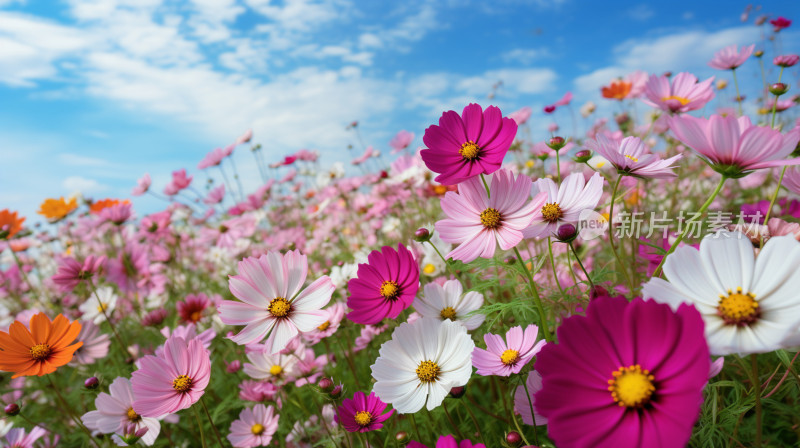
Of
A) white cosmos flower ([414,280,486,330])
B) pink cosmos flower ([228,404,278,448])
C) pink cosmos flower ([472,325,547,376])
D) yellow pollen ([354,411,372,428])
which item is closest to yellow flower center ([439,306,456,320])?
white cosmos flower ([414,280,486,330])

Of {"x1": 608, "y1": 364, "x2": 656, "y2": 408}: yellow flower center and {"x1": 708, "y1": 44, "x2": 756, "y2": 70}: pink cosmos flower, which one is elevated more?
{"x1": 708, "y1": 44, "x2": 756, "y2": 70}: pink cosmos flower

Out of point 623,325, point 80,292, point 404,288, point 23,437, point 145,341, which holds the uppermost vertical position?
point 80,292

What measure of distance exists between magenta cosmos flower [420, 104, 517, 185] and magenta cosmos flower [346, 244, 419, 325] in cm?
15

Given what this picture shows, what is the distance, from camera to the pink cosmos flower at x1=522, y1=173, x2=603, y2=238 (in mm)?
656

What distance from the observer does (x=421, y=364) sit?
71 centimetres

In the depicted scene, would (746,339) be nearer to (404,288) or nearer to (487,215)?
(487,215)

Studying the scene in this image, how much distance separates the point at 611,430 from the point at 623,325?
96 mm

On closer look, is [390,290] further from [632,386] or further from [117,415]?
[117,415]

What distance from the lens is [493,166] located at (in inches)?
24.0

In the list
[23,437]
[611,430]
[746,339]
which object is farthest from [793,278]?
[23,437]

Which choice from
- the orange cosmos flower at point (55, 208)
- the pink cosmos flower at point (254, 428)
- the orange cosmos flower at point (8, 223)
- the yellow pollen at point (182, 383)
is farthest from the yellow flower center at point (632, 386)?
the orange cosmos flower at point (55, 208)

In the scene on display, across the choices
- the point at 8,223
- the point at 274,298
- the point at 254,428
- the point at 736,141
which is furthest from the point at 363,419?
the point at 8,223

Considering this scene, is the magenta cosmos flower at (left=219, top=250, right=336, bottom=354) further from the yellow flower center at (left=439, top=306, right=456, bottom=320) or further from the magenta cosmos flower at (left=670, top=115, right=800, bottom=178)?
the magenta cosmos flower at (left=670, top=115, right=800, bottom=178)

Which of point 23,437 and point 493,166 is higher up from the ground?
point 23,437
